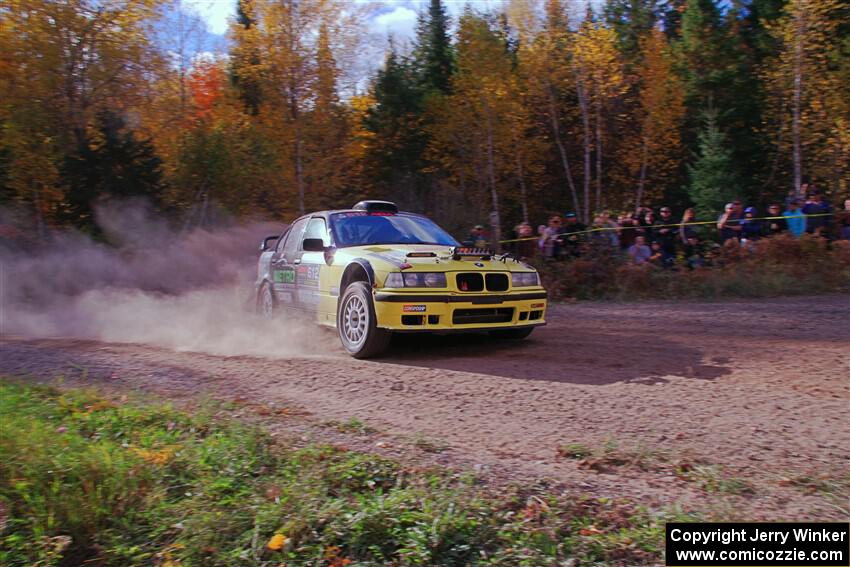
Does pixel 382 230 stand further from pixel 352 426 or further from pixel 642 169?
pixel 642 169

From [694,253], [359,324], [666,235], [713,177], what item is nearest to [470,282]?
[359,324]

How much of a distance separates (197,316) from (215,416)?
6155 millimetres

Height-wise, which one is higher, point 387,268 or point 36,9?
point 36,9

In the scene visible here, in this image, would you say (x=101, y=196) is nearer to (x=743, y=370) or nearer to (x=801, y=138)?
(x=743, y=370)

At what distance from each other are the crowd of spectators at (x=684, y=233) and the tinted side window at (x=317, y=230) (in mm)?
6168

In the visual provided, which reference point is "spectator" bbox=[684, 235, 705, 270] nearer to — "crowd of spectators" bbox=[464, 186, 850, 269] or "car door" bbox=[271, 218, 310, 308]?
"crowd of spectators" bbox=[464, 186, 850, 269]

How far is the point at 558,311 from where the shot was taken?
Answer: 10906mm

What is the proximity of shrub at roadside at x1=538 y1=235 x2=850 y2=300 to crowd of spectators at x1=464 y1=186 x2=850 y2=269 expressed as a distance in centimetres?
37

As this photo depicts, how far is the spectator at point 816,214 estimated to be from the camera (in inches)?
517

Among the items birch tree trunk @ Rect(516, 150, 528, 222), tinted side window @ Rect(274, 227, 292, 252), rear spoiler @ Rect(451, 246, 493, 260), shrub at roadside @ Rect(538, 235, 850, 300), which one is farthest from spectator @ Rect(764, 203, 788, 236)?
A: birch tree trunk @ Rect(516, 150, 528, 222)

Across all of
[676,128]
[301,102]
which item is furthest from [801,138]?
[301,102]

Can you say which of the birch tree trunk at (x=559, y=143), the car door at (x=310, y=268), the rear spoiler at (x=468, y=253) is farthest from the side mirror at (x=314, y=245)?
the birch tree trunk at (x=559, y=143)

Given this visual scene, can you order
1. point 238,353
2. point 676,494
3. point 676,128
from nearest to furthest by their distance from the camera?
point 676,494
point 238,353
point 676,128

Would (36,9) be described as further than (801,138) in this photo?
No
